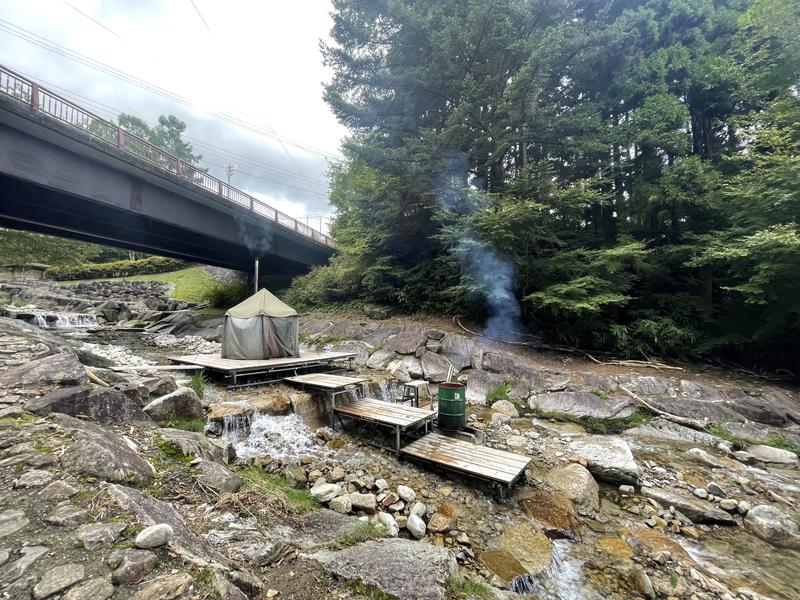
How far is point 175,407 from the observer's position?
5148 millimetres

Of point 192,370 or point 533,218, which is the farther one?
point 533,218

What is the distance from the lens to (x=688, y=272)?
11258mm

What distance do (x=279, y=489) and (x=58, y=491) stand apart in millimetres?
2417

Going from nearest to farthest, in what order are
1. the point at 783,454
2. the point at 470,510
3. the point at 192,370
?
the point at 470,510, the point at 783,454, the point at 192,370

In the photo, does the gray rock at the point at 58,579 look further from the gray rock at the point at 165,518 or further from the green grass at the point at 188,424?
the green grass at the point at 188,424

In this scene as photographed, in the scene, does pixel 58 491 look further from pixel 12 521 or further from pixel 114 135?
pixel 114 135

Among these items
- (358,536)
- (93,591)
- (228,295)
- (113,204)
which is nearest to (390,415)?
(358,536)

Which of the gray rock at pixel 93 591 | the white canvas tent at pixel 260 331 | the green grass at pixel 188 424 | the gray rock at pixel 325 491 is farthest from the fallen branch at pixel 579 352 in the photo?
the gray rock at pixel 93 591

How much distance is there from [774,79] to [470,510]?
14.5m

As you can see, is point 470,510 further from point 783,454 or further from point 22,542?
point 783,454

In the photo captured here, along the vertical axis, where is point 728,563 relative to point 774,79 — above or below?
below

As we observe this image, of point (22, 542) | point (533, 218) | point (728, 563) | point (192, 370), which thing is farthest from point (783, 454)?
point (192, 370)

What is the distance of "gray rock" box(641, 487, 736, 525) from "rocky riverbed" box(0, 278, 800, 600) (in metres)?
0.02

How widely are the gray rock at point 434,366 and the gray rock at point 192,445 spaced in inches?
254
